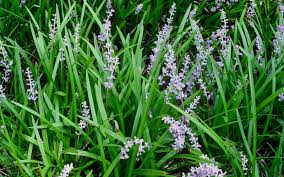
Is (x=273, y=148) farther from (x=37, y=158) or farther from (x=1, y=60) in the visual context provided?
(x=1, y=60)

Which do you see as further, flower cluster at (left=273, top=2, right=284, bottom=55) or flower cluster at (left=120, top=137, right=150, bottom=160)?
flower cluster at (left=273, top=2, right=284, bottom=55)

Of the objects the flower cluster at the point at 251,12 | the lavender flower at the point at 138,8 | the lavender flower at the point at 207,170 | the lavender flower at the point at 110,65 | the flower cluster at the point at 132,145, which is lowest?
the lavender flower at the point at 207,170

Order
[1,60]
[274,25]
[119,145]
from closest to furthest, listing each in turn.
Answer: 1. [119,145]
2. [1,60]
3. [274,25]

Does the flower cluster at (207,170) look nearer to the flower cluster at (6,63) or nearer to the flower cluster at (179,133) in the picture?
the flower cluster at (179,133)

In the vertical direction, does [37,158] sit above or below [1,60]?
below

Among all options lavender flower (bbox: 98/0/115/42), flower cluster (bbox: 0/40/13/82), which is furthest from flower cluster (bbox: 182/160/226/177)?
flower cluster (bbox: 0/40/13/82)

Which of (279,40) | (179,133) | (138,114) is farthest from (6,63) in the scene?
(279,40)

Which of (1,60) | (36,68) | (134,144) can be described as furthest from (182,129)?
(1,60)

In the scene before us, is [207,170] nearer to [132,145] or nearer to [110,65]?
[132,145]

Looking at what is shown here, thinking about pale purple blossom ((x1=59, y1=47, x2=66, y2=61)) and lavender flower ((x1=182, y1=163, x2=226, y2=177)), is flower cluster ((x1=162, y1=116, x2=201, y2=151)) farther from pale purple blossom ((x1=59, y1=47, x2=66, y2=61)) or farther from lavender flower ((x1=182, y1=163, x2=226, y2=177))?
pale purple blossom ((x1=59, y1=47, x2=66, y2=61))

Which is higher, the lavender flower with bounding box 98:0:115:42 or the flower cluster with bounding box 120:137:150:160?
the lavender flower with bounding box 98:0:115:42

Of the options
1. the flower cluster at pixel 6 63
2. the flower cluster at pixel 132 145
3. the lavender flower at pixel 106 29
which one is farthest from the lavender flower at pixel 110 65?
the flower cluster at pixel 6 63
